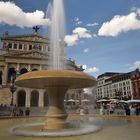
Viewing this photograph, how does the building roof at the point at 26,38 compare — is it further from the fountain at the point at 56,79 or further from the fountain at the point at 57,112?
the fountain at the point at 57,112

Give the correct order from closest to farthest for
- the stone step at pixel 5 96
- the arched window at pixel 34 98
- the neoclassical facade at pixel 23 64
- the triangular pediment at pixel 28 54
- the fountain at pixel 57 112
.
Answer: the fountain at pixel 57 112 < the stone step at pixel 5 96 < the neoclassical facade at pixel 23 64 < the arched window at pixel 34 98 < the triangular pediment at pixel 28 54

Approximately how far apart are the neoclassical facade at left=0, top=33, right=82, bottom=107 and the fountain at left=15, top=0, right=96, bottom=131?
38.5 meters

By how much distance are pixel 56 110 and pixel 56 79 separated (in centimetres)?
199

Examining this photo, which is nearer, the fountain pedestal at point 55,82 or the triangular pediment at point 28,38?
the fountain pedestal at point 55,82

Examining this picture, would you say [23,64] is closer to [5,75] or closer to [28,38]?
[5,75]

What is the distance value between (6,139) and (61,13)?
31.9 feet

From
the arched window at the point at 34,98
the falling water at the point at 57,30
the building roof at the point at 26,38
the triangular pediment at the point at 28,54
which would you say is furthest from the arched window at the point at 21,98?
the falling water at the point at 57,30

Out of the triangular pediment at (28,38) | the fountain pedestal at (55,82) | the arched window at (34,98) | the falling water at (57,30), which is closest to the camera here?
the fountain pedestal at (55,82)

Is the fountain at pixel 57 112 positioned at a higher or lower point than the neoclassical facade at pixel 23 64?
lower

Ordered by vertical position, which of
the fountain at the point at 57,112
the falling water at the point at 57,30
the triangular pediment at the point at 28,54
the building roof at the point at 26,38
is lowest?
the fountain at the point at 57,112

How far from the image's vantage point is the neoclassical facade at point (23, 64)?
57.6 metres

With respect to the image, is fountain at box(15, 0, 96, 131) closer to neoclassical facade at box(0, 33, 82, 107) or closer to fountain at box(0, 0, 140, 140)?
fountain at box(0, 0, 140, 140)

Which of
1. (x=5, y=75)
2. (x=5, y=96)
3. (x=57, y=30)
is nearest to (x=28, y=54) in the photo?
(x=5, y=75)

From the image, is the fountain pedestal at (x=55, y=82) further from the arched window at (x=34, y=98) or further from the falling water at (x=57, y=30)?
the arched window at (x=34, y=98)
